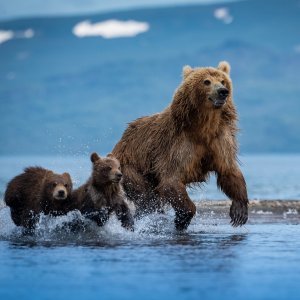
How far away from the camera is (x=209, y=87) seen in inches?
430

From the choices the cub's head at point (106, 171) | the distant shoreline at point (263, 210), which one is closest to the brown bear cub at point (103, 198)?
the cub's head at point (106, 171)

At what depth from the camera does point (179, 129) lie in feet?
37.1

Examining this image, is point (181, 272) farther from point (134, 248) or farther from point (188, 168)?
point (188, 168)

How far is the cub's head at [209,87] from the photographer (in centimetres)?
1083

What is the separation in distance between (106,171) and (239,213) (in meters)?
1.76

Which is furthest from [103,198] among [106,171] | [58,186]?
[58,186]

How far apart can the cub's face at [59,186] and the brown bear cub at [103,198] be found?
0.23m

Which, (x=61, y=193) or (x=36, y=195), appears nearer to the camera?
(x=61, y=193)

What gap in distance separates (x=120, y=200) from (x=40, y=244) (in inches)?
50.5

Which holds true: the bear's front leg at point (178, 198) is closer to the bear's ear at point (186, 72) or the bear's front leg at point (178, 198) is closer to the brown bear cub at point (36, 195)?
the brown bear cub at point (36, 195)

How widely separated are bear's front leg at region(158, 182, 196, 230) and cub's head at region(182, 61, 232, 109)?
983mm

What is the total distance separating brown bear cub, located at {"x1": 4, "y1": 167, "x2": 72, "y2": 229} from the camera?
11016 millimetres

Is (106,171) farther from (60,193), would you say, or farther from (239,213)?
(239,213)

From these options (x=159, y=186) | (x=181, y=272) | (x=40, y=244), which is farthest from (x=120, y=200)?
(x=181, y=272)
